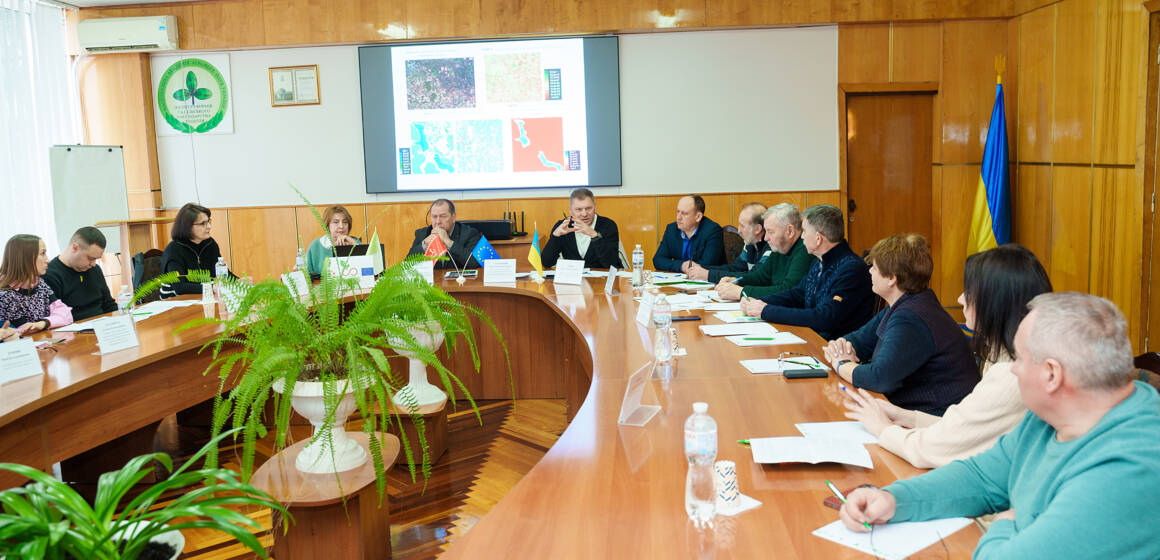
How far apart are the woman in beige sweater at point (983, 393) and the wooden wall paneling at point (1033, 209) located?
4850mm

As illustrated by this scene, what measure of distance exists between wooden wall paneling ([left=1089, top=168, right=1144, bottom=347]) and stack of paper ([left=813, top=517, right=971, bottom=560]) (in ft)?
15.1

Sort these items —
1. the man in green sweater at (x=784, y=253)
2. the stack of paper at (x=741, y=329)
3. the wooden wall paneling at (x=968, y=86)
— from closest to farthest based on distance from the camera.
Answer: the stack of paper at (x=741, y=329) < the man in green sweater at (x=784, y=253) < the wooden wall paneling at (x=968, y=86)

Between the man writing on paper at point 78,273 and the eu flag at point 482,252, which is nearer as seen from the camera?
the man writing on paper at point 78,273

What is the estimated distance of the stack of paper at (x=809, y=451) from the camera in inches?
72.7

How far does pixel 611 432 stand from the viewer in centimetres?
215

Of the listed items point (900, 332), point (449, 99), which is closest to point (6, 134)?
point (449, 99)

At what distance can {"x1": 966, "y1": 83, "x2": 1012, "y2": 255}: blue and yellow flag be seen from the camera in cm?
671

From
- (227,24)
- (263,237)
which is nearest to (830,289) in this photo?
(263,237)

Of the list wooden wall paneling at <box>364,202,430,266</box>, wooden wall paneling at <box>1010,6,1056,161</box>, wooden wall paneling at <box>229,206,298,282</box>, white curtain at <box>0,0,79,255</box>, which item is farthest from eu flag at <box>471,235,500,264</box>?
wooden wall paneling at <box>1010,6,1056,161</box>

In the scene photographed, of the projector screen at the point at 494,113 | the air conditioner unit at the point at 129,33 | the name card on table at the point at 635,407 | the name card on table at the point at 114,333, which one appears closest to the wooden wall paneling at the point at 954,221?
the projector screen at the point at 494,113

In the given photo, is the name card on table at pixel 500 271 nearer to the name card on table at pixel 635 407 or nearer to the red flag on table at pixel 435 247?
the red flag on table at pixel 435 247

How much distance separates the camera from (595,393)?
2.55 metres

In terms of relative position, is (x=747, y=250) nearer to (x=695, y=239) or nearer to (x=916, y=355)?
A: (x=695, y=239)

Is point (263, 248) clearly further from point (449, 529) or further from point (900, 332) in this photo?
point (900, 332)
